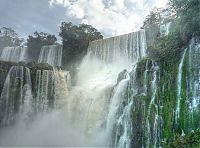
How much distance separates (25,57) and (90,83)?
1667cm

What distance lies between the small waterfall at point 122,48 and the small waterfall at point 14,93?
9321 millimetres

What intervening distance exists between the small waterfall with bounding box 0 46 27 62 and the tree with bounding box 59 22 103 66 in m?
7.58

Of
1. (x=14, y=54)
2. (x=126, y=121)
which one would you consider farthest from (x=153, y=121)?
(x=14, y=54)

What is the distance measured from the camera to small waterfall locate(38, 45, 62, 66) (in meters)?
41.3

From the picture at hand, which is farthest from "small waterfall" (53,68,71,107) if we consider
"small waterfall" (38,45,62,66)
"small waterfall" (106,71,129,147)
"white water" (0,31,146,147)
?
"small waterfall" (38,45,62,66)

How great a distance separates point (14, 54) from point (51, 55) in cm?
700


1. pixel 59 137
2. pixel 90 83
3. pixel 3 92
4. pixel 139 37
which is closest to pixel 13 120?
pixel 3 92

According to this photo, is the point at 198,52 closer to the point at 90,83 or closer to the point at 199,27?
the point at 199,27

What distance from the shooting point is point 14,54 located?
4625 centimetres

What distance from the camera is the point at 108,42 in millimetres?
35875

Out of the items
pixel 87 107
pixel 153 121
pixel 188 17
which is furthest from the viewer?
pixel 87 107

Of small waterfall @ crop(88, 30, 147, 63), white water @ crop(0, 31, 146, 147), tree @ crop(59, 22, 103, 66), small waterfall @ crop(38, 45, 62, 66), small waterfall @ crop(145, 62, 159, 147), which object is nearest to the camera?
small waterfall @ crop(145, 62, 159, 147)

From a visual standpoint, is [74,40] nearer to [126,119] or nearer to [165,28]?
[165,28]

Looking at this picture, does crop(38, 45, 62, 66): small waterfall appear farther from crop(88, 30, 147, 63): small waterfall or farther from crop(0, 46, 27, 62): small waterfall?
crop(88, 30, 147, 63): small waterfall
